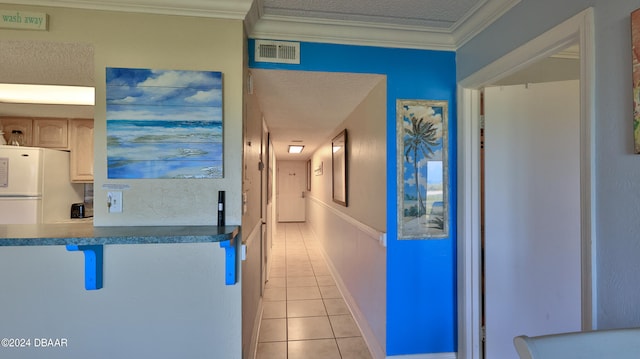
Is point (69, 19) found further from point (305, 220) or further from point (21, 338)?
point (305, 220)

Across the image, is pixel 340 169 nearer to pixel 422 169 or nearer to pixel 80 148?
pixel 422 169

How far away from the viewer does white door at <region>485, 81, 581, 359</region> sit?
168cm

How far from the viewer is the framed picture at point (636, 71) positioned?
905 mm

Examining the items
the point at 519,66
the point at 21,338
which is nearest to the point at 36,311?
the point at 21,338

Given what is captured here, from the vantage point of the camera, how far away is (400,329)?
76.0 inches

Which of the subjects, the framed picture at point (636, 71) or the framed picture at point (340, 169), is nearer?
the framed picture at point (636, 71)

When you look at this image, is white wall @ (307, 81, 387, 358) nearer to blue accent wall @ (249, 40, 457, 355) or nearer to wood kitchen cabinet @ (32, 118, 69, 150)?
blue accent wall @ (249, 40, 457, 355)

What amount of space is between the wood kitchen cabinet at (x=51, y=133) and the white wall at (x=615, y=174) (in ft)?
14.8

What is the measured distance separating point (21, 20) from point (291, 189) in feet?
25.6

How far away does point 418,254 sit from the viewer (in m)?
1.94

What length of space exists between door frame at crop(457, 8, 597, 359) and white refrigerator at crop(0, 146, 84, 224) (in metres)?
3.95

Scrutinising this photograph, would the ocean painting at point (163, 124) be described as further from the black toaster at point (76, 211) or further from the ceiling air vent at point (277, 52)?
the black toaster at point (76, 211)

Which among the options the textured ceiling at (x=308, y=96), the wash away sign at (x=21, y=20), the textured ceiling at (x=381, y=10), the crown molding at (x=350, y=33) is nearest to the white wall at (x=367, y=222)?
the textured ceiling at (x=308, y=96)

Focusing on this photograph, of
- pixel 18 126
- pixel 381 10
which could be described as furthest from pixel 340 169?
pixel 18 126
